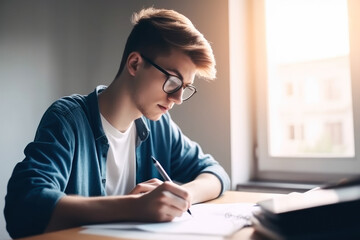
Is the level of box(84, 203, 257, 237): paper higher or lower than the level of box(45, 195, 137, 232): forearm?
lower

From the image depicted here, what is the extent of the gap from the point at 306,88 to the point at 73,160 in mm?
1350

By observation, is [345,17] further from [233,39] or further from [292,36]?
[233,39]

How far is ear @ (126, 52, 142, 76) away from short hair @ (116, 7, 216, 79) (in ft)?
0.10

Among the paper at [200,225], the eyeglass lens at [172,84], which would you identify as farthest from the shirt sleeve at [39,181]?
the eyeglass lens at [172,84]

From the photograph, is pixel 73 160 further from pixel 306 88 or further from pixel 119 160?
pixel 306 88

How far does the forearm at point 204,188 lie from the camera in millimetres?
1076

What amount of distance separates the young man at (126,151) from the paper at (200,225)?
0.03 m

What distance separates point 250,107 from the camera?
1.99 metres

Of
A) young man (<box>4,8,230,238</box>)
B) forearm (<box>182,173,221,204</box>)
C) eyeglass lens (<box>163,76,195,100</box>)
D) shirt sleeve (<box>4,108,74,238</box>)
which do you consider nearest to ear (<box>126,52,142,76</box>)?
young man (<box>4,8,230,238</box>)

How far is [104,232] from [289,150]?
1.49 metres

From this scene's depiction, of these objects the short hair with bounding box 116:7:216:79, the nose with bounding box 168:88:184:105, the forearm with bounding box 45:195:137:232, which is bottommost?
the forearm with bounding box 45:195:137:232

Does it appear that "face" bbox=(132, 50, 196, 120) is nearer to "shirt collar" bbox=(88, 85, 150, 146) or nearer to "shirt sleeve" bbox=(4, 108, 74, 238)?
"shirt collar" bbox=(88, 85, 150, 146)

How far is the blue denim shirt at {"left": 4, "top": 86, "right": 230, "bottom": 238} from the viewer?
0.80m

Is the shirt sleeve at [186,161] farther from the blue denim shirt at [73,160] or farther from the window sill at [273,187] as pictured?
the window sill at [273,187]
